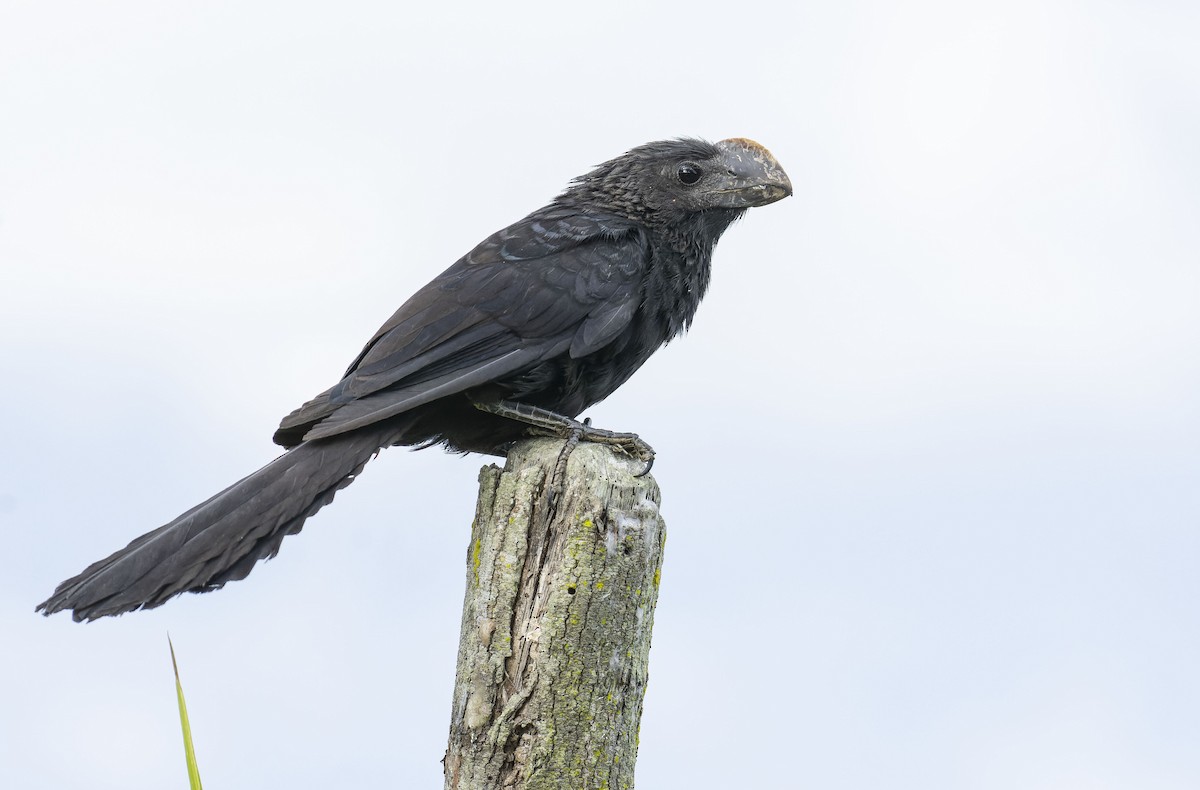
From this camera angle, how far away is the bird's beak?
538 cm

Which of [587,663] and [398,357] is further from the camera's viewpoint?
[398,357]

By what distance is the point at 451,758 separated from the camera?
379cm

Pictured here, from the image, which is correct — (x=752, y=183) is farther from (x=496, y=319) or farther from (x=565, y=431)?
(x=565, y=431)

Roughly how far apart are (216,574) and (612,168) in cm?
273

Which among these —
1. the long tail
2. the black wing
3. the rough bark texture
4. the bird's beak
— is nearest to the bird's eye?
the bird's beak

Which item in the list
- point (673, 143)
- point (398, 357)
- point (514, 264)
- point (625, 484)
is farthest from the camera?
point (673, 143)

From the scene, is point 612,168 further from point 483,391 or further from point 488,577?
point 488,577

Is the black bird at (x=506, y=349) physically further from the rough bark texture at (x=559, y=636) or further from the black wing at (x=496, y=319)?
the rough bark texture at (x=559, y=636)

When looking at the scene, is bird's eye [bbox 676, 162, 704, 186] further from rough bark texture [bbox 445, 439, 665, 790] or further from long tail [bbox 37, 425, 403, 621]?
long tail [bbox 37, 425, 403, 621]

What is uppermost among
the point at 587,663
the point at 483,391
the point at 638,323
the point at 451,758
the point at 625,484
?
the point at 638,323

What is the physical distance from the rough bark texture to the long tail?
681 mm

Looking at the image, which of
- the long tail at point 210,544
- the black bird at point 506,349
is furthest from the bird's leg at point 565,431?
the long tail at point 210,544

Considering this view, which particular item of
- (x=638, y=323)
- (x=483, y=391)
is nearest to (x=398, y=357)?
(x=483, y=391)

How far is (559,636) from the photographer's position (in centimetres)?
365
